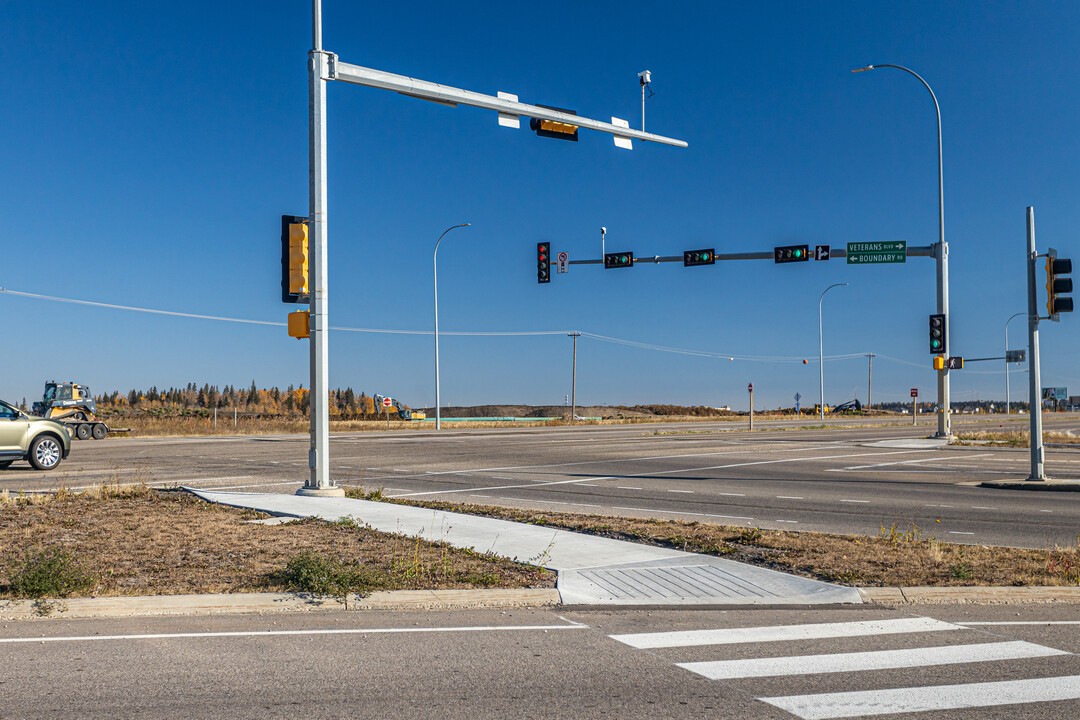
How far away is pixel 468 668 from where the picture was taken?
5562 millimetres

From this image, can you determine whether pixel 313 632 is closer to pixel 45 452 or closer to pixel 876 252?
pixel 45 452

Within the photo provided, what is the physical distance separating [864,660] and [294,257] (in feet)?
37.5

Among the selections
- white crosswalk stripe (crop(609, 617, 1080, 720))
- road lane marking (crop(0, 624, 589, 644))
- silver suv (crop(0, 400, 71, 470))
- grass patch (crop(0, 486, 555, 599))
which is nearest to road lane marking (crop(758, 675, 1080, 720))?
white crosswalk stripe (crop(609, 617, 1080, 720))

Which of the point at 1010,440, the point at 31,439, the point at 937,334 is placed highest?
the point at 937,334

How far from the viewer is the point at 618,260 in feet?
110

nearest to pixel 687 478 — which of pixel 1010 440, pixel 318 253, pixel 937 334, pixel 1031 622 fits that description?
pixel 318 253

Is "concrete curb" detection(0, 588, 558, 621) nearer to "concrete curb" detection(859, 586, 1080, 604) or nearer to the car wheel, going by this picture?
"concrete curb" detection(859, 586, 1080, 604)

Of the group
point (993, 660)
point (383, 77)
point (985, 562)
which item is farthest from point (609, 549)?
point (383, 77)

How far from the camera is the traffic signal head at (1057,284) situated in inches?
680

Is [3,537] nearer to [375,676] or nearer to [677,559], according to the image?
[375,676]

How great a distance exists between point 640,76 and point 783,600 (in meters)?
16.5

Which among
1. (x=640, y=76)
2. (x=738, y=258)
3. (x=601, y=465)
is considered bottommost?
(x=601, y=465)

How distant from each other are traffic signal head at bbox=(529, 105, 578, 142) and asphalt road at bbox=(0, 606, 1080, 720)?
42.1 feet

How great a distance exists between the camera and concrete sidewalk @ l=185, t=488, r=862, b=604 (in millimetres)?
7633
